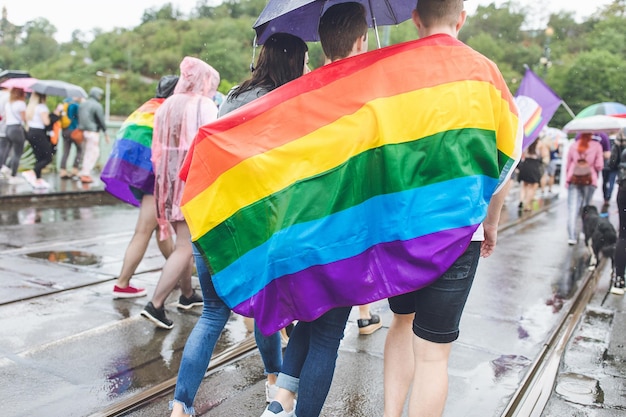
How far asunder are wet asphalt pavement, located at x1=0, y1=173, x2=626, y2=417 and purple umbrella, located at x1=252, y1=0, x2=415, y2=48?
6.81 ft

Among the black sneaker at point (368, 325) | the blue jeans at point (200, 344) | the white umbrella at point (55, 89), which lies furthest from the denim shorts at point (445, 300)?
the white umbrella at point (55, 89)

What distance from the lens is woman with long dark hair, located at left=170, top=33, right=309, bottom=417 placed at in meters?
3.11

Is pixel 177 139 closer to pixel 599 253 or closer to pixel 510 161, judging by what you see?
pixel 510 161

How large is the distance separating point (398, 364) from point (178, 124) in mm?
2396

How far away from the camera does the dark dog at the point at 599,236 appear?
7.87m

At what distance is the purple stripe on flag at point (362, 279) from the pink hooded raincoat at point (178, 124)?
2037mm

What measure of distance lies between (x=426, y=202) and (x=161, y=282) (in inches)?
106

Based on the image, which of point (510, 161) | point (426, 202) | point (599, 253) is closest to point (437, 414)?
point (426, 202)

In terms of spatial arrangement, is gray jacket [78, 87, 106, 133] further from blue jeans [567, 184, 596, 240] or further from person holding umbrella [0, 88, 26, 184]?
blue jeans [567, 184, 596, 240]

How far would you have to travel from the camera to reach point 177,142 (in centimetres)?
456

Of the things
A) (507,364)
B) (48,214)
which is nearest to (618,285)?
(507,364)

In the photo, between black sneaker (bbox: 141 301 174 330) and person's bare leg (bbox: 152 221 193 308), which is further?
black sneaker (bbox: 141 301 174 330)

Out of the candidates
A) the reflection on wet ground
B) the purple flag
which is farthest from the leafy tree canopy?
the reflection on wet ground

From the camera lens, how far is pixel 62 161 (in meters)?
14.7
